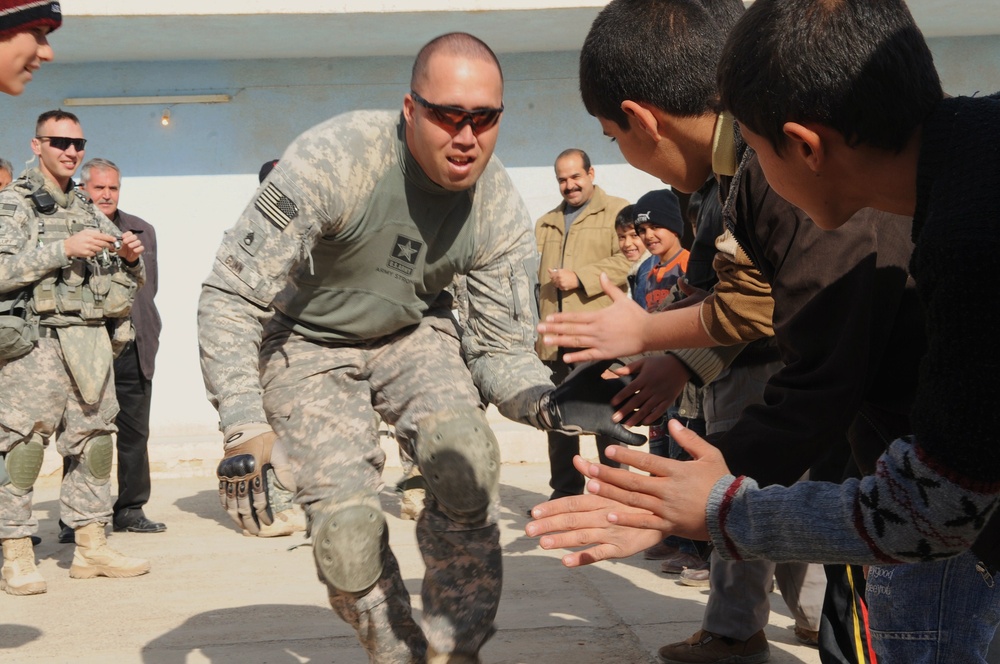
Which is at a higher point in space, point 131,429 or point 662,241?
point 662,241

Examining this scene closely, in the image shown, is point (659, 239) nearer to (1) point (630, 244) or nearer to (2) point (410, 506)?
(1) point (630, 244)

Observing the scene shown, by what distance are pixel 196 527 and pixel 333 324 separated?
13.9 feet

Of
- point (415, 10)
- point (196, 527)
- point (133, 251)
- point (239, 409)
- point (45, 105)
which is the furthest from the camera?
point (45, 105)

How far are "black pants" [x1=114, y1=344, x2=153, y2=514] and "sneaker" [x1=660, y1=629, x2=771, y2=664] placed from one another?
4.42 meters

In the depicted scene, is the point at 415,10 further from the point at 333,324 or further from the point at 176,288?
the point at 333,324

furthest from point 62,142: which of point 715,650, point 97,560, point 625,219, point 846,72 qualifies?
point 846,72

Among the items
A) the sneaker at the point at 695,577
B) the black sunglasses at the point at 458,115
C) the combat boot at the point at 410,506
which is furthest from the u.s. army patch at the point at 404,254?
the combat boot at the point at 410,506

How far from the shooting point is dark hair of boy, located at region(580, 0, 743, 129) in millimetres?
2840

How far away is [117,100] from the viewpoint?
34.3ft

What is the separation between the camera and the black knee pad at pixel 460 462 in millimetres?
3359

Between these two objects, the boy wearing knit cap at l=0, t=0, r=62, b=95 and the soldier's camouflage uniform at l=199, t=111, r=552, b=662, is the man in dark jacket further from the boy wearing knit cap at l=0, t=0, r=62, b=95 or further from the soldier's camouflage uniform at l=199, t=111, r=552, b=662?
the boy wearing knit cap at l=0, t=0, r=62, b=95

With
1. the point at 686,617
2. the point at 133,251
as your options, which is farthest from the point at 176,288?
the point at 686,617

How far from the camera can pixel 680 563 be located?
5.55 m

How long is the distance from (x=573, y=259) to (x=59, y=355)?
137 inches
